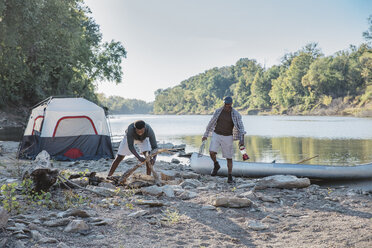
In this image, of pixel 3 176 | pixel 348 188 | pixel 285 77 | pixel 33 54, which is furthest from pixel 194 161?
pixel 285 77

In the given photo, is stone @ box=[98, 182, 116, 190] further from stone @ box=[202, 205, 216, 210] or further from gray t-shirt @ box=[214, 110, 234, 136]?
gray t-shirt @ box=[214, 110, 234, 136]

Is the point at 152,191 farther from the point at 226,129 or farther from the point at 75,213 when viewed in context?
the point at 226,129

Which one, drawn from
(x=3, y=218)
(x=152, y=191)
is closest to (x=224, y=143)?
(x=152, y=191)

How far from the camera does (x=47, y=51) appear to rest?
21531 millimetres

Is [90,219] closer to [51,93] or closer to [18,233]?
[18,233]

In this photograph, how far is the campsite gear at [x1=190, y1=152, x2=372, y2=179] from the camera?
8555 millimetres

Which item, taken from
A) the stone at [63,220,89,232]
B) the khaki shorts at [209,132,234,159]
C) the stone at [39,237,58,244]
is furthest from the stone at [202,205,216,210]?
the stone at [39,237,58,244]

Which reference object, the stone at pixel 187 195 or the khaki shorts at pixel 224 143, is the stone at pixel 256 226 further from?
the khaki shorts at pixel 224 143

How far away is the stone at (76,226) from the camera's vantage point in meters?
4.39

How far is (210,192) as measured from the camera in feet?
23.5

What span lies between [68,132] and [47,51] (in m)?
11.2

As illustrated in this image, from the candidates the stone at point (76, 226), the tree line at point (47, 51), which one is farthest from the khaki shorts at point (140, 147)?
the tree line at point (47, 51)

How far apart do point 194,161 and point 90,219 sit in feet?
17.4

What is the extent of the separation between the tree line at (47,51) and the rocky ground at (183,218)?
486 inches
